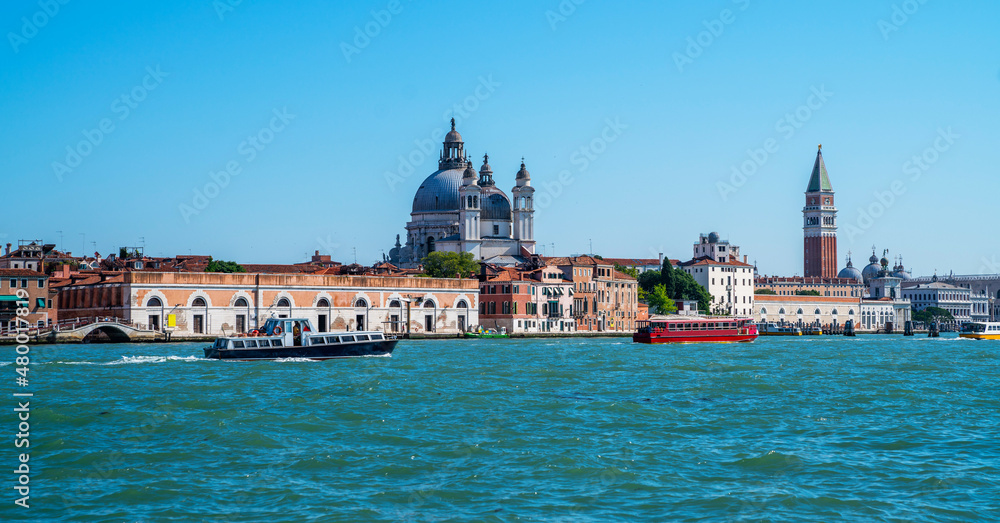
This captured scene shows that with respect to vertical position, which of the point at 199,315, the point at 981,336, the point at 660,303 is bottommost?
the point at 981,336

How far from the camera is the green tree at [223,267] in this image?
6394 cm

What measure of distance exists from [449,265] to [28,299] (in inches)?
1106

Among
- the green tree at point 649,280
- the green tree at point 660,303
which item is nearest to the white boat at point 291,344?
the green tree at point 660,303

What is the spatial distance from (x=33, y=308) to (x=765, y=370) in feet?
112

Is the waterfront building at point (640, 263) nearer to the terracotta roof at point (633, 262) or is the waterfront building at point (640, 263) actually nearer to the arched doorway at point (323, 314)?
the terracotta roof at point (633, 262)

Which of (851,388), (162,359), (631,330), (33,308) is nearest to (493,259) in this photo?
(631,330)

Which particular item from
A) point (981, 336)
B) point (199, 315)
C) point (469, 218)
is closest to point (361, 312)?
point (199, 315)

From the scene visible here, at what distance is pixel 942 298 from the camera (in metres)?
123

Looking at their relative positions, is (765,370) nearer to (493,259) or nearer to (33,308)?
(33,308)

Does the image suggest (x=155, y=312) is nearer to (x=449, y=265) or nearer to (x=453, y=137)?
(x=449, y=265)

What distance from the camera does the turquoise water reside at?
11305 millimetres

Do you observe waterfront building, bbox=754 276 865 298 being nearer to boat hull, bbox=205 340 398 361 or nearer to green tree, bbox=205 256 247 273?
green tree, bbox=205 256 247 273

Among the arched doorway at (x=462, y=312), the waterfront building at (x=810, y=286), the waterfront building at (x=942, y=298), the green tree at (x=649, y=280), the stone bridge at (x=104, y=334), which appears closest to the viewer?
the stone bridge at (x=104, y=334)

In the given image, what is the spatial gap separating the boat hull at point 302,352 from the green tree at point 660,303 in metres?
45.3
